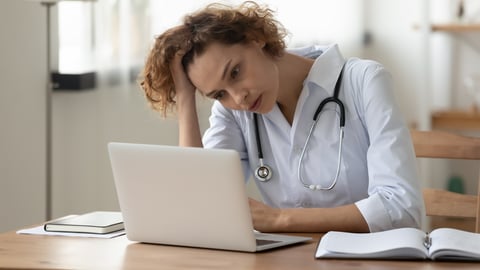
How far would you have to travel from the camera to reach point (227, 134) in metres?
2.38

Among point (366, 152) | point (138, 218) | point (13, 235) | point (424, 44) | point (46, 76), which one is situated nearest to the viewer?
point (138, 218)

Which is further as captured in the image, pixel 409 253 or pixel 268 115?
pixel 268 115

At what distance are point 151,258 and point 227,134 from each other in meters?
0.67

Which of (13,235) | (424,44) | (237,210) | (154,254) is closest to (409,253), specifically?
(237,210)

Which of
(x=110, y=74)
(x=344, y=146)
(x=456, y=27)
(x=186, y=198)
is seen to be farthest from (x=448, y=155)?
(x=456, y=27)

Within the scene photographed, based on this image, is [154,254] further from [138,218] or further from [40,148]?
[40,148]

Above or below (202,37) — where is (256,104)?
below

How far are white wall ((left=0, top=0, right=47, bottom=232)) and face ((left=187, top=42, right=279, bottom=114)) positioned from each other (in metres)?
1.31

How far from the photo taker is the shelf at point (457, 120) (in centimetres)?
473

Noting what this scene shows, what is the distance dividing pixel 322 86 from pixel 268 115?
150 millimetres

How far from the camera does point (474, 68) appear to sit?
4.84 m

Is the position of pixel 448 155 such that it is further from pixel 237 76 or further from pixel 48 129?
pixel 48 129

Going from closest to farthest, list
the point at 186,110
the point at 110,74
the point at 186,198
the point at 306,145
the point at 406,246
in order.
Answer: the point at 406,246 < the point at 186,198 < the point at 306,145 < the point at 186,110 < the point at 110,74

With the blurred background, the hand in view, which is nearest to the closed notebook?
the hand
